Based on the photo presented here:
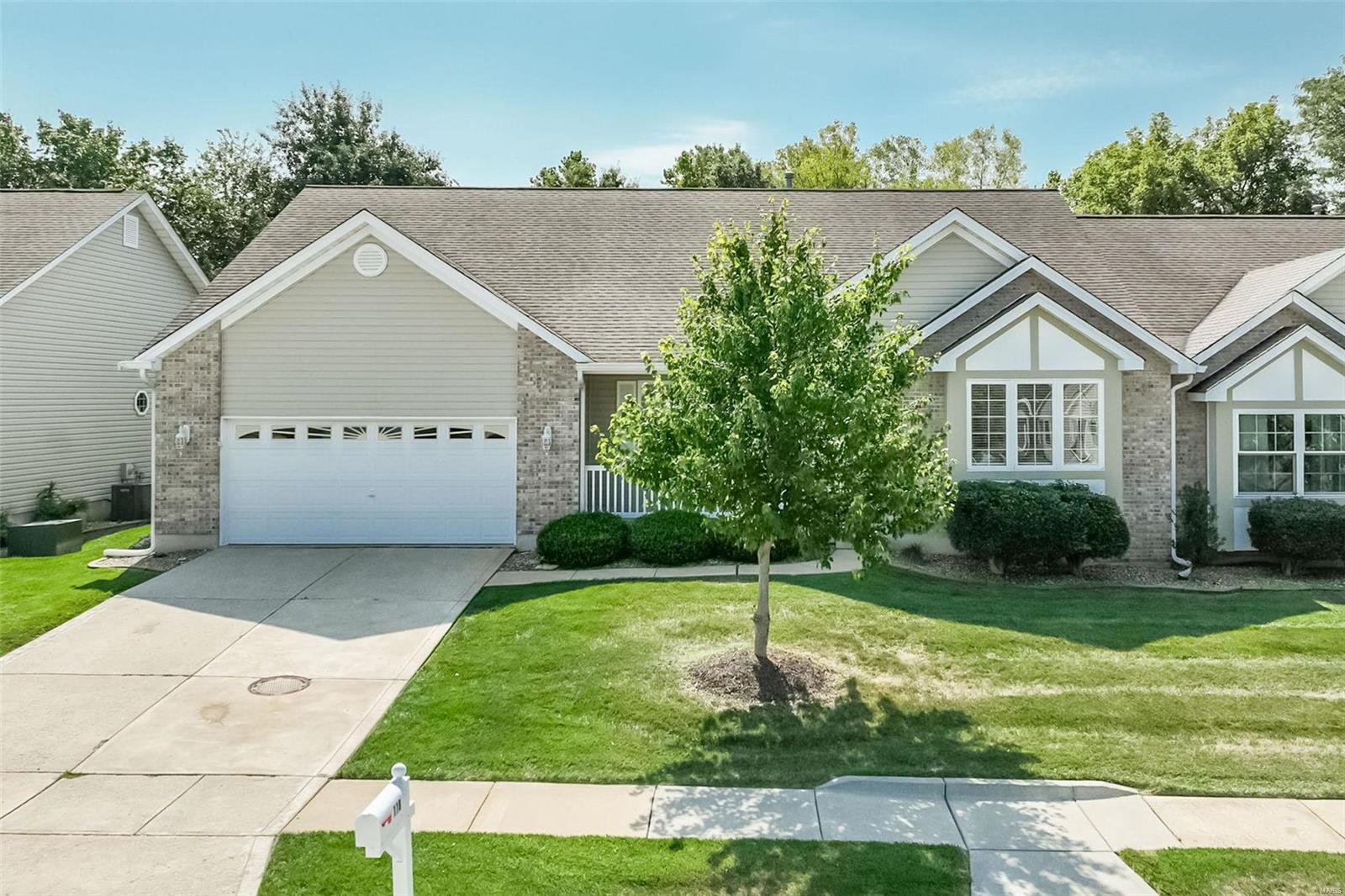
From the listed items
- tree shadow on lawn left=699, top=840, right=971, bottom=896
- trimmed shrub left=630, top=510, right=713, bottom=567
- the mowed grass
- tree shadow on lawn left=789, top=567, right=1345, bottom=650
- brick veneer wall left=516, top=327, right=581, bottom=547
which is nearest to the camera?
tree shadow on lawn left=699, top=840, right=971, bottom=896

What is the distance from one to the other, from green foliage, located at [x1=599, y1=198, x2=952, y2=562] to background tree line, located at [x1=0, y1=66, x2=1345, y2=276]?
103 feet

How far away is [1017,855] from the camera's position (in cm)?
637

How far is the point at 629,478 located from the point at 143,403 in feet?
58.8

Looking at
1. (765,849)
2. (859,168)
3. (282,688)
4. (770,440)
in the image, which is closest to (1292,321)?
(770,440)

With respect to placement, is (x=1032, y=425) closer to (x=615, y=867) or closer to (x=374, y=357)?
(x=374, y=357)

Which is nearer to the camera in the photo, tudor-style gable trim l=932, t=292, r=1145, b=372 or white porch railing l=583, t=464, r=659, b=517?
tudor-style gable trim l=932, t=292, r=1145, b=372

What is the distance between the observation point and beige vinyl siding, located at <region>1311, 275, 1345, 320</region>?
17.2 meters

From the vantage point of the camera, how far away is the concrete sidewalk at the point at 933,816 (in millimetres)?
6457

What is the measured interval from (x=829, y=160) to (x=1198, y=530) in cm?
3418

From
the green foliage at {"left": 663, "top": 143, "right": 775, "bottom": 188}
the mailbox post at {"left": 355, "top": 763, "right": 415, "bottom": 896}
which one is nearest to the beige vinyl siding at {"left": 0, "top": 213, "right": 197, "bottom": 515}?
the mailbox post at {"left": 355, "top": 763, "right": 415, "bottom": 896}

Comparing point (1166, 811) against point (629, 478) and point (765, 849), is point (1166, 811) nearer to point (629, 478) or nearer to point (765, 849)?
point (765, 849)

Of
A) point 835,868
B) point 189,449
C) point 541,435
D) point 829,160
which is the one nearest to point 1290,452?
point 541,435

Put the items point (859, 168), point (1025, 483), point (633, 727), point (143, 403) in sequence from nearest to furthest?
point (633, 727) → point (1025, 483) → point (143, 403) → point (859, 168)

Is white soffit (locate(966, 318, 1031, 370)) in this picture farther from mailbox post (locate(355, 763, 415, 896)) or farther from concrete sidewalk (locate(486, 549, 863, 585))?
mailbox post (locate(355, 763, 415, 896))
